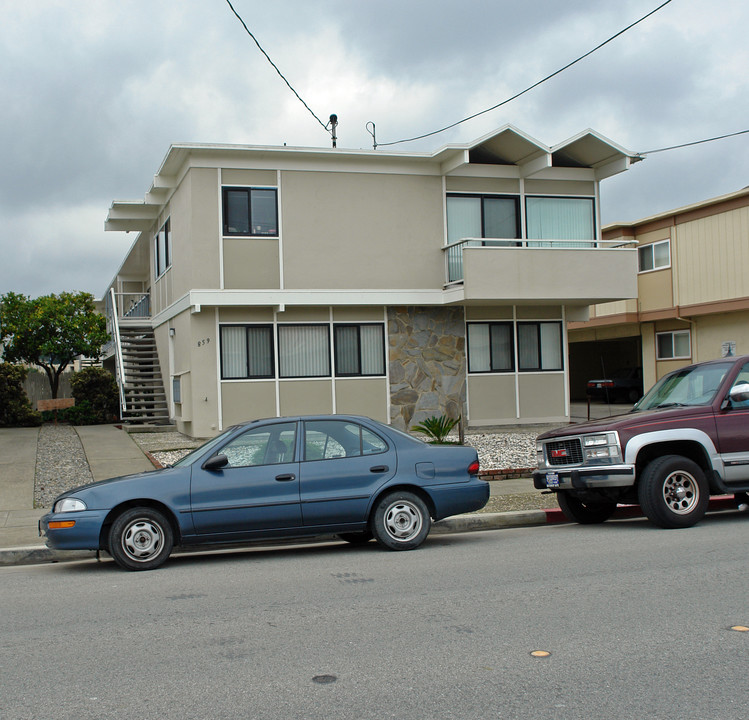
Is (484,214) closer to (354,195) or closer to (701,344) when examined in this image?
(354,195)

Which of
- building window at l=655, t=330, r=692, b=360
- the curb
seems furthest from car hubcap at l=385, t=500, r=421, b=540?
building window at l=655, t=330, r=692, b=360

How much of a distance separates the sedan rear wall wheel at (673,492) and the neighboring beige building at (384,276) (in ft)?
33.3

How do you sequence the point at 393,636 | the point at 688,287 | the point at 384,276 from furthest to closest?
the point at 688,287 < the point at 384,276 < the point at 393,636

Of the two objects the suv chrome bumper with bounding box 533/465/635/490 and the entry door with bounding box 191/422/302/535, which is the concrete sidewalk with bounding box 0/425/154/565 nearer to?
the entry door with bounding box 191/422/302/535

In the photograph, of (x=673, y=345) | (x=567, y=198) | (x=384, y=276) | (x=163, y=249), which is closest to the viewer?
(x=384, y=276)

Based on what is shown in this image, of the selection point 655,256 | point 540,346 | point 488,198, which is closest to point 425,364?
point 540,346

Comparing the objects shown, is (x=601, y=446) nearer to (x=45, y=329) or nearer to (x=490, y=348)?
(x=490, y=348)

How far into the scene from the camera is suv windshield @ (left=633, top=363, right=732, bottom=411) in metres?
10.5

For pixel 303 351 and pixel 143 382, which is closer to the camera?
pixel 303 351

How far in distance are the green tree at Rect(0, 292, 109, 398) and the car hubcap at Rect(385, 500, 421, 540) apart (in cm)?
1938

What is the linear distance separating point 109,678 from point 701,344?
27.7m

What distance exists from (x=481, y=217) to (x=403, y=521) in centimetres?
1332

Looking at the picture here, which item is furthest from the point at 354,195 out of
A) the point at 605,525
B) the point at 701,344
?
the point at 701,344

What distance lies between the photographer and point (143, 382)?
79.6ft
